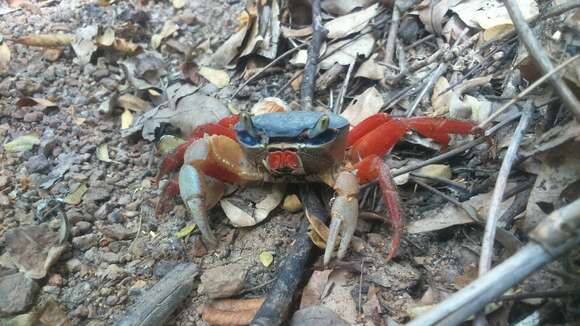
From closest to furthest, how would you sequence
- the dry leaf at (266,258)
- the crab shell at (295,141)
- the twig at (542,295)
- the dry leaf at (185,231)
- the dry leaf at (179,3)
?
the twig at (542,295)
the dry leaf at (266,258)
the crab shell at (295,141)
the dry leaf at (185,231)
the dry leaf at (179,3)

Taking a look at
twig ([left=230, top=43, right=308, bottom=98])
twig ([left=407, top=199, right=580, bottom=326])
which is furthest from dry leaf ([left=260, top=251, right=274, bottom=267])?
twig ([left=230, top=43, right=308, bottom=98])

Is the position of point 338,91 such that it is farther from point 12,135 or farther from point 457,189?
point 12,135

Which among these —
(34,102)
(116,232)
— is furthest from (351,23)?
(34,102)

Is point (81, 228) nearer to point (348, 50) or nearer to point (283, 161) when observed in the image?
point (283, 161)

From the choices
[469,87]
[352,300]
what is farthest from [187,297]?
[469,87]

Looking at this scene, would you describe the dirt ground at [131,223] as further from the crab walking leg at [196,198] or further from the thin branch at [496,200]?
the thin branch at [496,200]

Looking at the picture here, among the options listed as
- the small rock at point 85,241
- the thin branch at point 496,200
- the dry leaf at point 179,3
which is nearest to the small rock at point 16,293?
the small rock at point 85,241

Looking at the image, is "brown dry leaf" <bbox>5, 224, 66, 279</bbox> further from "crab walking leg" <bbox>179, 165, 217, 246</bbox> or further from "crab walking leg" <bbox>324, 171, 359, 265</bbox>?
"crab walking leg" <bbox>324, 171, 359, 265</bbox>

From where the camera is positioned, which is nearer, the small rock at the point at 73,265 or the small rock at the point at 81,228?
the small rock at the point at 73,265
